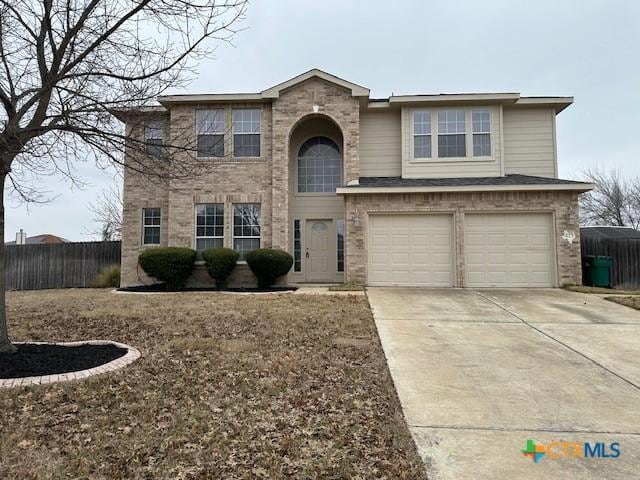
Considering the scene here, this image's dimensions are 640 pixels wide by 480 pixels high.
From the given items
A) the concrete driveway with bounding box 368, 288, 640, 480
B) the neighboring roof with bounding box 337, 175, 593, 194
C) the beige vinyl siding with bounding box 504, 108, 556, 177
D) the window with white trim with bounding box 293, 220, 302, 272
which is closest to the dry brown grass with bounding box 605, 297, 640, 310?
the concrete driveway with bounding box 368, 288, 640, 480

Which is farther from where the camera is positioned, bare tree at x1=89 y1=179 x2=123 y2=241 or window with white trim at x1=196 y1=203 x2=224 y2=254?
bare tree at x1=89 y1=179 x2=123 y2=241

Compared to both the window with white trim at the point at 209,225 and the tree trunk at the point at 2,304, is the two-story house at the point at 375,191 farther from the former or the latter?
the tree trunk at the point at 2,304

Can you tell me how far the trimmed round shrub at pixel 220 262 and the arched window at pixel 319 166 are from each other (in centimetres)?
356

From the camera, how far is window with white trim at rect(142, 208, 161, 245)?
47.5ft

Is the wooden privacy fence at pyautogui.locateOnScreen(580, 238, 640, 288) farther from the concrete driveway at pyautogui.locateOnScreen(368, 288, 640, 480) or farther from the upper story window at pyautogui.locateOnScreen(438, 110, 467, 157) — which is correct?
the concrete driveway at pyautogui.locateOnScreen(368, 288, 640, 480)

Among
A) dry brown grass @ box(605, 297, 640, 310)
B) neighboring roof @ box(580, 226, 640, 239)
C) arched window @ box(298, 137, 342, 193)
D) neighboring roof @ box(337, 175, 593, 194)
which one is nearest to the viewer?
dry brown grass @ box(605, 297, 640, 310)

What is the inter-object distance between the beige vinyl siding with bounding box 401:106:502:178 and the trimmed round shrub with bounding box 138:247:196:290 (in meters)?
7.75

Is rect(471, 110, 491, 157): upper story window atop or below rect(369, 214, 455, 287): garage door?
atop

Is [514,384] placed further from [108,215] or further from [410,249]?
[108,215]

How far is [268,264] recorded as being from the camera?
41.6ft

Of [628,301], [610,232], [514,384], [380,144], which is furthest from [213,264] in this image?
[610,232]

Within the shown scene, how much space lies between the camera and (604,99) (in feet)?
61.4

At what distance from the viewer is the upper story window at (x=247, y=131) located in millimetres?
14117

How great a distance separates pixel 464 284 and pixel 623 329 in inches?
215
